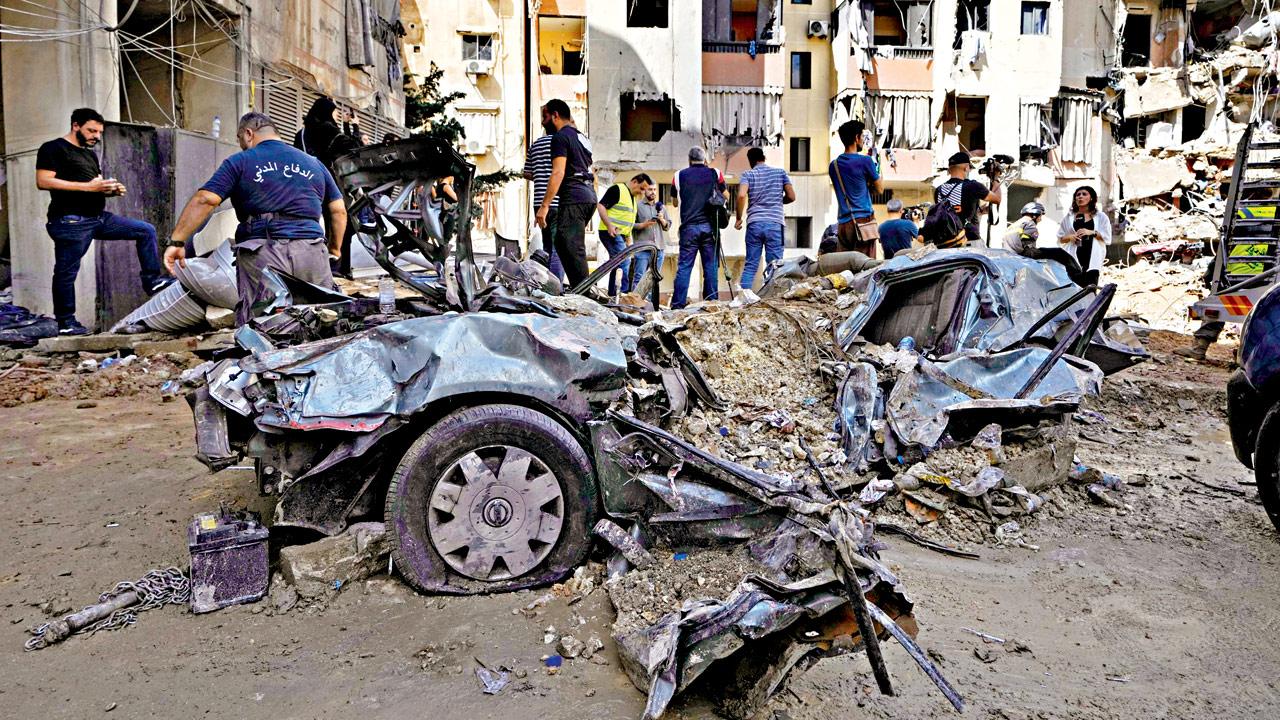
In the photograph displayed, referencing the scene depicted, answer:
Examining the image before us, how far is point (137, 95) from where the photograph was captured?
11.1m

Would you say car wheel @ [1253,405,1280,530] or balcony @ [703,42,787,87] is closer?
car wheel @ [1253,405,1280,530]

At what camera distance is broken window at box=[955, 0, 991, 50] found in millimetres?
29031

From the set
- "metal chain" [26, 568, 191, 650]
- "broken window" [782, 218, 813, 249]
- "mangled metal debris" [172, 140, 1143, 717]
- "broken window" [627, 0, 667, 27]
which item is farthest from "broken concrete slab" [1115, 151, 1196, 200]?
"metal chain" [26, 568, 191, 650]

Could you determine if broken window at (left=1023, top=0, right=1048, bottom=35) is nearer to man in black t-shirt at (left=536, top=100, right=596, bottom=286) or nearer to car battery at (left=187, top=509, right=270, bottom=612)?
man in black t-shirt at (left=536, top=100, right=596, bottom=286)

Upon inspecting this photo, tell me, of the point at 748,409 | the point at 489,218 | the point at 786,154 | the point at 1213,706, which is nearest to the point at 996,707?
the point at 1213,706

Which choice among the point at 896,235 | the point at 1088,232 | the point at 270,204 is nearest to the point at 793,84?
the point at 1088,232

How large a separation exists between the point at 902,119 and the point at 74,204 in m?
26.7

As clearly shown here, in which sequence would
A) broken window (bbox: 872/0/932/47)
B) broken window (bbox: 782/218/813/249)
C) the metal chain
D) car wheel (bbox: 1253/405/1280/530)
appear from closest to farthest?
1. the metal chain
2. car wheel (bbox: 1253/405/1280/530)
3. broken window (bbox: 872/0/932/47)
4. broken window (bbox: 782/218/813/249)

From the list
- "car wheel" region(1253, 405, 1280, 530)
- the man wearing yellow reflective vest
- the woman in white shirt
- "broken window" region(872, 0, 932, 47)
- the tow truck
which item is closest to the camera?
"car wheel" region(1253, 405, 1280, 530)

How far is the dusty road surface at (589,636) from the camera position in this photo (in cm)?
254

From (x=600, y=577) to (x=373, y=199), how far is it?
2.46 m

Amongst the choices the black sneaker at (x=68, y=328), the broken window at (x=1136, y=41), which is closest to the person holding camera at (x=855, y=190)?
the black sneaker at (x=68, y=328)

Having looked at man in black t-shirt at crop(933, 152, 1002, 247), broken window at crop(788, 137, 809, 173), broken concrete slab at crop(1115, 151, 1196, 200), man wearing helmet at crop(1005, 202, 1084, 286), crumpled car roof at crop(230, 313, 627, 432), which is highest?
broken window at crop(788, 137, 809, 173)

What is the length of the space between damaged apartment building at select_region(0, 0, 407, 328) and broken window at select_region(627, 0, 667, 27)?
16.8m
